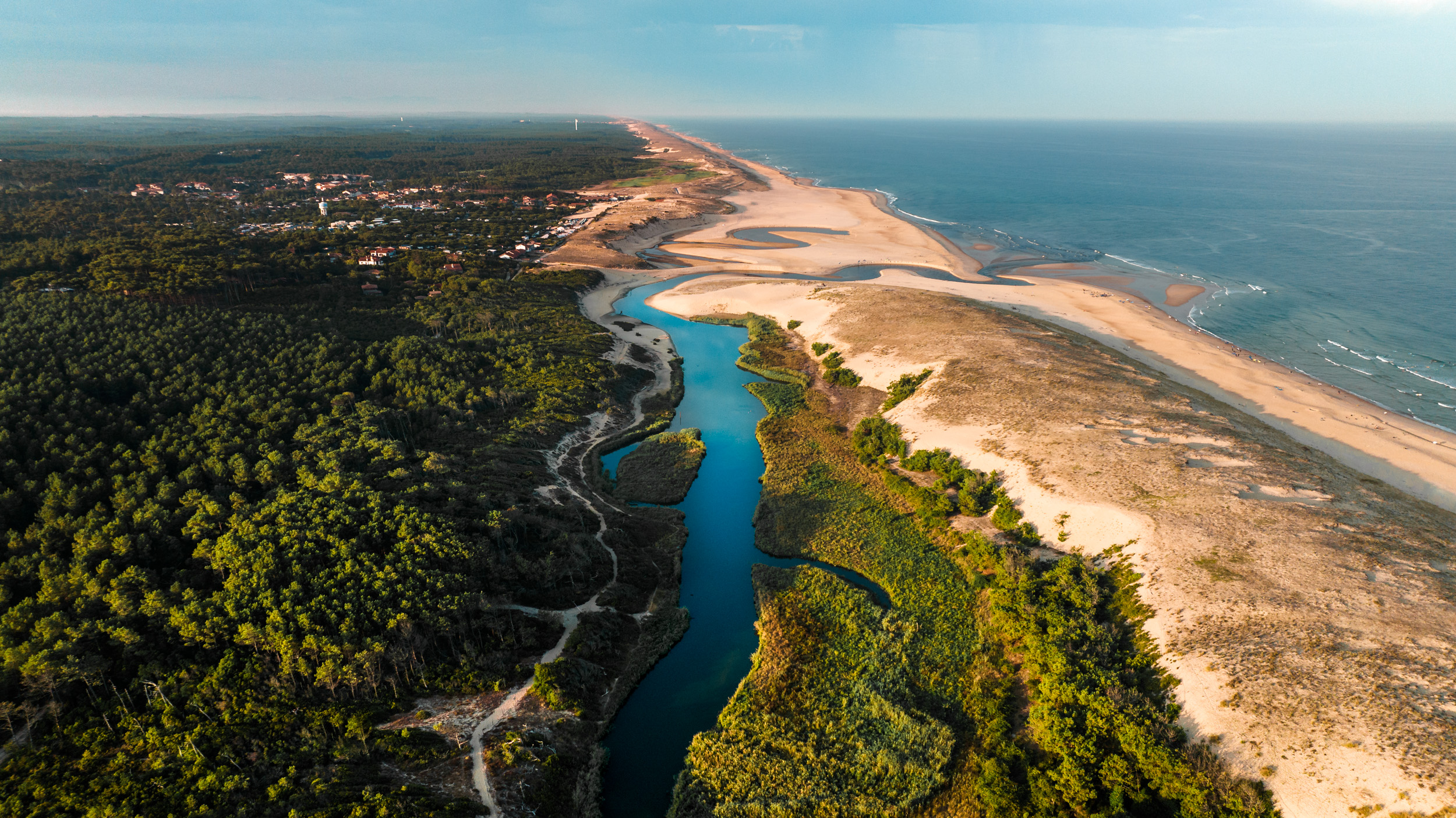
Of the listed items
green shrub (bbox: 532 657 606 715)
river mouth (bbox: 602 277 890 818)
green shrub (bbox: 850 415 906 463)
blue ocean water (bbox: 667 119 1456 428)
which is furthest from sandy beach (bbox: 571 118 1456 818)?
green shrub (bbox: 532 657 606 715)

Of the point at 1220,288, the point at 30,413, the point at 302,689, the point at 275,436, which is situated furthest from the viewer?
the point at 1220,288

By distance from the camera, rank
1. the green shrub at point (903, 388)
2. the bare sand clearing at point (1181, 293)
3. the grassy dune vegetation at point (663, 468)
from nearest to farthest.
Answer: the grassy dune vegetation at point (663, 468)
the green shrub at point (903, 388)
the bare sand clearing at point (1181, 293)

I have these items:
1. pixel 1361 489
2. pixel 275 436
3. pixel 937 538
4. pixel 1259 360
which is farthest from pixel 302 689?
pixel 1259 360

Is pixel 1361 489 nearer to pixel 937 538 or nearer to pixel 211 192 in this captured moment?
pixel 937 538

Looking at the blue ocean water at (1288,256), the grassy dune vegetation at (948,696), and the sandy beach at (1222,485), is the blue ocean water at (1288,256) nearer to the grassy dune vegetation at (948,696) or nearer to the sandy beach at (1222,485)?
the sandy beach at (1222,485)

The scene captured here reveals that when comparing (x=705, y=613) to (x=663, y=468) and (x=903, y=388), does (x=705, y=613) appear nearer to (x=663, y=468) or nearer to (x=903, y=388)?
(x=663, y=468)

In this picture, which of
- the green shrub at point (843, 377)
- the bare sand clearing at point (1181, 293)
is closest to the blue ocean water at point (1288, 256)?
the bare sand clearing at point (1181, 293)

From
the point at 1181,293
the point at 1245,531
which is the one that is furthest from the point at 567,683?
the point at 1181,293
